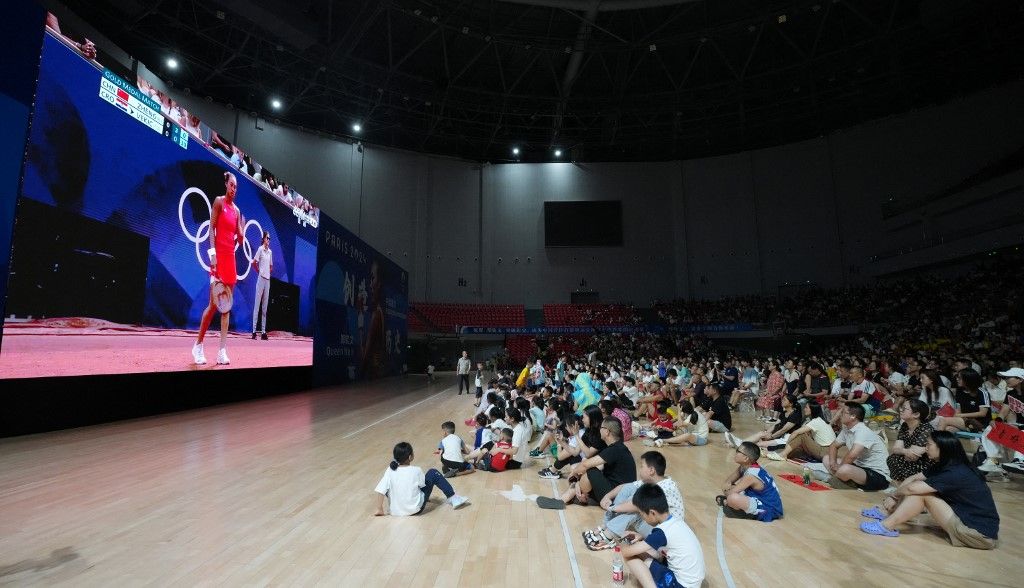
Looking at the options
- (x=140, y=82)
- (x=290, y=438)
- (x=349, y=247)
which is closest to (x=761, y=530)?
(x=290, y=438)

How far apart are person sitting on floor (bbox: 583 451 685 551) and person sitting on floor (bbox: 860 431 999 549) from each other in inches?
78.9

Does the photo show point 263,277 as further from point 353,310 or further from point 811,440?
point 811,440

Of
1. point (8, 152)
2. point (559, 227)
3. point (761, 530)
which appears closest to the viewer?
point (761, 530)

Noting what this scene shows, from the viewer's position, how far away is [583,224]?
30.9 meters

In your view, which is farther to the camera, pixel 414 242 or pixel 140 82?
pixel 414 242

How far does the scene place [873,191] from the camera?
25.4 m

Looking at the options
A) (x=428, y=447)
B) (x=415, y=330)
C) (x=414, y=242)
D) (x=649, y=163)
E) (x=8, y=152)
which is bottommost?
(x=428, y=447)

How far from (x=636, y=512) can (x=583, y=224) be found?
27.9 meters

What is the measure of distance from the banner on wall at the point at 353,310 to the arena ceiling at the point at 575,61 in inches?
307

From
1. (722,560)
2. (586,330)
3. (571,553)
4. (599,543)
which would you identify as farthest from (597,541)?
(586,330)

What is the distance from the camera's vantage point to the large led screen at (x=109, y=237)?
273 inches

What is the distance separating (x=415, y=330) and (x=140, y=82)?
2011 cm

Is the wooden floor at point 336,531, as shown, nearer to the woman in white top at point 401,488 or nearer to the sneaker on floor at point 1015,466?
the woman in white top at point 401,488

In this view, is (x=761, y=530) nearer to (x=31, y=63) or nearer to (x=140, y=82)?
(x=31, y=63)
